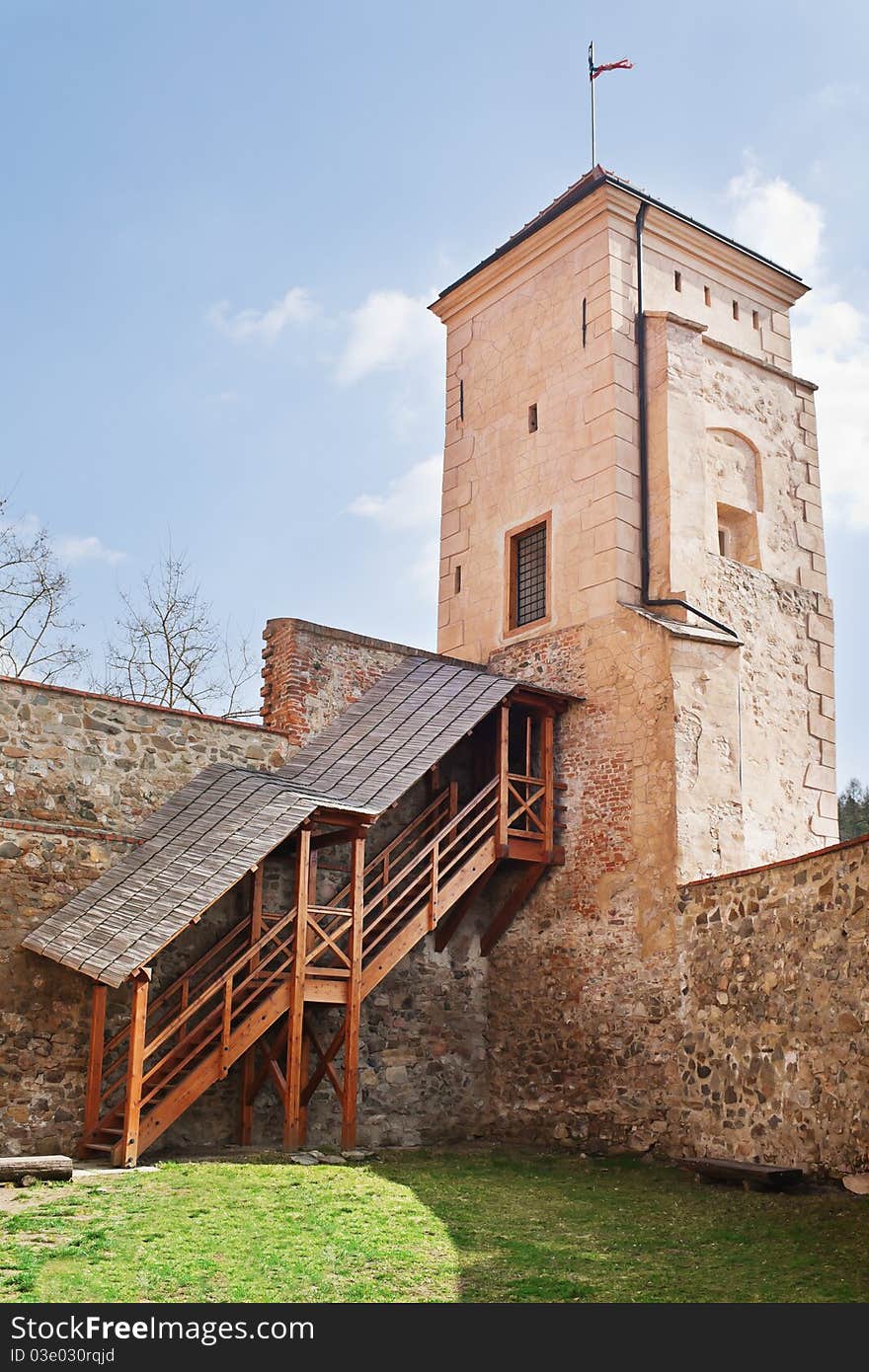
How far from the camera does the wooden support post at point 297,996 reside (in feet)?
36.1

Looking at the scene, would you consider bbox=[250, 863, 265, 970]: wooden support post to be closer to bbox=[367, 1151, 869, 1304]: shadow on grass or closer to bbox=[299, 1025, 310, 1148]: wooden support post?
bbox=[299, 1025, 310, 1148]: wooden support post

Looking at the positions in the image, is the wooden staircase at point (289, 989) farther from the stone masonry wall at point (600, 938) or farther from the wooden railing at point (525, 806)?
the stone masonry wall at point (600, 938)

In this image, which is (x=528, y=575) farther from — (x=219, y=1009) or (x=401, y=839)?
(x=219, y=1009)

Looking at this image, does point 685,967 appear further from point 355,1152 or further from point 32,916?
point 32,916

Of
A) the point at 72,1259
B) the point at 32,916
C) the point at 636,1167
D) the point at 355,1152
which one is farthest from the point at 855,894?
the point at 32,916

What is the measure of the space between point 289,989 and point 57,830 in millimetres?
2520

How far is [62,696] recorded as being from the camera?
1187 centimetres

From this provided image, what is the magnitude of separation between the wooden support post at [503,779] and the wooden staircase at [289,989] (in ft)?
0.07

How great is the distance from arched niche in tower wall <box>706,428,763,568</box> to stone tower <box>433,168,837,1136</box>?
0.03 meters

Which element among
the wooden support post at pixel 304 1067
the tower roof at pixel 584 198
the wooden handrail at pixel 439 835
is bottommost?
the wooden support post at pixel 304 1067

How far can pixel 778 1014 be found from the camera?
10555mm

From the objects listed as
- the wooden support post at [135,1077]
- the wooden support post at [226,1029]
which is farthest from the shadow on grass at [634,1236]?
the wooden support post at [135,1077]

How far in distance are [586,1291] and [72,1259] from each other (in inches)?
104

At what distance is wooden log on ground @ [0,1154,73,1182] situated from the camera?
8853 mm
